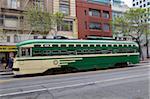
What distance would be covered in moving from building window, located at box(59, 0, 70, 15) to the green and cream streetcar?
1451cm

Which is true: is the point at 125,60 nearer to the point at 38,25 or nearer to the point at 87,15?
the point at 38,25

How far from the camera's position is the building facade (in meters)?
41.5

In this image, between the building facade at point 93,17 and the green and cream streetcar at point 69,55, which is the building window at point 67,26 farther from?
the green and cream streetcar at point 69,55

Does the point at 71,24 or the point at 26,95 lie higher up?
the point at 71,24

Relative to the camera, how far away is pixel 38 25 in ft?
98.7

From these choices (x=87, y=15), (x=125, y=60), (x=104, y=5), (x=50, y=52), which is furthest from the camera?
(x=104, y=5)

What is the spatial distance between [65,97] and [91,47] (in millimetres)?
14343

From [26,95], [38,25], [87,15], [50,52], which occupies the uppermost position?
[87,15]

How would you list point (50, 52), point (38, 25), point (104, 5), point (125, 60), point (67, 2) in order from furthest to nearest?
point (104, 5) → point (67, 2) → point (38, 25) → point (125, 60) → point (50, 52)

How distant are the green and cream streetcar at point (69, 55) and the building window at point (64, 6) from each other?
1451cm

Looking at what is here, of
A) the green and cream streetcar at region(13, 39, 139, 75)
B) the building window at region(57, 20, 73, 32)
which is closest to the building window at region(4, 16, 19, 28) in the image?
the building window at region(57, 20, 73, 32)

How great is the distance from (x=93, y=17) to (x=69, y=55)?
22876 mm

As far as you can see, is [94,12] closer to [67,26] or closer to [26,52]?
[67,26]

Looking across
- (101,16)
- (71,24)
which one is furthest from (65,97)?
(101,16)
